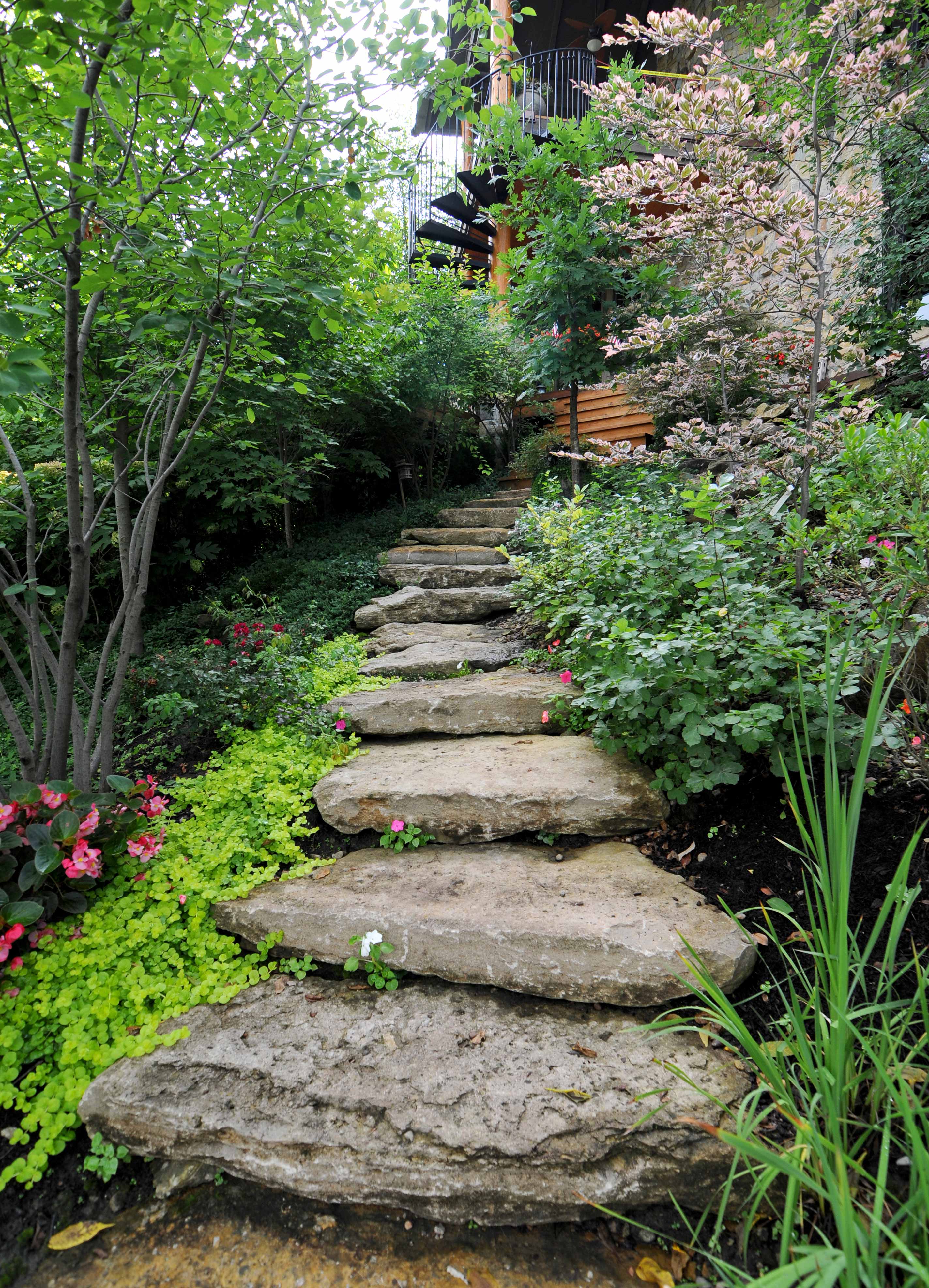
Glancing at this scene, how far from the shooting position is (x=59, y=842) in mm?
1749

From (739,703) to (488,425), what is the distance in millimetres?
6340

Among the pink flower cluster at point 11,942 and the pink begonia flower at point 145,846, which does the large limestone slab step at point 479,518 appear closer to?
the pink begonia flower at point 145,846

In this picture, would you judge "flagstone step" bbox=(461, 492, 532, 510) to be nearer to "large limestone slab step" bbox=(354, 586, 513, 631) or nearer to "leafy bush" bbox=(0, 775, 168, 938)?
"large limestone slab step" bbox=(354, 586, 513, 631)

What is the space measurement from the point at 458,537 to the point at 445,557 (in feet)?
1.68

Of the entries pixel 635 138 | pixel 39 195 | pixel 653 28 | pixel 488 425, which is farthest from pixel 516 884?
pixel 488 425

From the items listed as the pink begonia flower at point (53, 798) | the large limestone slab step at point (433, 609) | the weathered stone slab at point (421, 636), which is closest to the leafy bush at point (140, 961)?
the pink begonia flower at point (53, 798)

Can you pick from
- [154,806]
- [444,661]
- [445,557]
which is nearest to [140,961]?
[154,806]

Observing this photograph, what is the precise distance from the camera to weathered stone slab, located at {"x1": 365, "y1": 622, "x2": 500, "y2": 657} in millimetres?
Result: 3912

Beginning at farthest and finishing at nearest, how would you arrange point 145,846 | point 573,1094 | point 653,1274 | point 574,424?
1. point 574,424
2. point 145,846
3. point 573,1094
4. point 653,1274

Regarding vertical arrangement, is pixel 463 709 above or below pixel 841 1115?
above

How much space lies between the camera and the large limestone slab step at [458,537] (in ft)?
17.8

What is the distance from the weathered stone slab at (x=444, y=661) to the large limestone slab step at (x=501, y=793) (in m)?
0.90

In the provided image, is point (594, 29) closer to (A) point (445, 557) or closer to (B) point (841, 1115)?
(A) point (445, 557)

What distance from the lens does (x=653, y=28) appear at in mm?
2277
